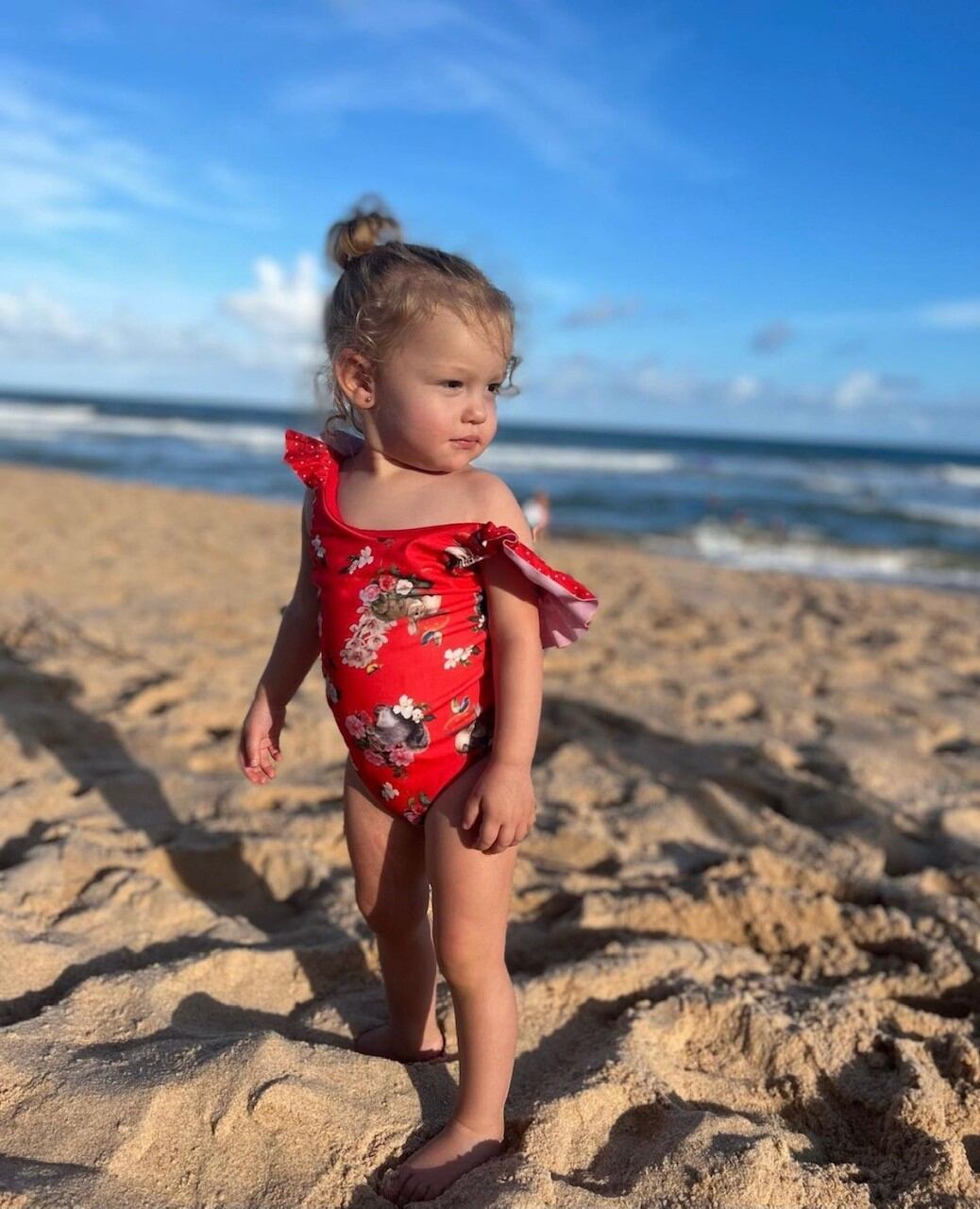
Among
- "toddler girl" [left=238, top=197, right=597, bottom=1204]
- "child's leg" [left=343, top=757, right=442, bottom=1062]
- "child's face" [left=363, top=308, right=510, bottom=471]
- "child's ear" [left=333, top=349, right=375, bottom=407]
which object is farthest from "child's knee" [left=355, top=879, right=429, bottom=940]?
"child's ear" [left=333, top=349, right=375, bottom=407]

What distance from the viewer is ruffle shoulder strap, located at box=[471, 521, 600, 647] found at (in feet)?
5.56

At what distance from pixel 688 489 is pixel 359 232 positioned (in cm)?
2179

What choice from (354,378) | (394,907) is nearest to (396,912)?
(394,907)

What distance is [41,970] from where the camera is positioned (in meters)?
2.08

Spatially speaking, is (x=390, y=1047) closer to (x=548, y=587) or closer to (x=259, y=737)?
(x=259, y=737)

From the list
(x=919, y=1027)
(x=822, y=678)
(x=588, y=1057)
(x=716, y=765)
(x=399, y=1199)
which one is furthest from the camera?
(x=822, y=678)

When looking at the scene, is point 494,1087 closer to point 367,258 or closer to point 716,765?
point 367,258

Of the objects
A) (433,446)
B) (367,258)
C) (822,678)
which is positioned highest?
(367,258)

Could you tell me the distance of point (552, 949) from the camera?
98.9 inches

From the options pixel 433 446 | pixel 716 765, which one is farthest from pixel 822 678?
pixel 433 446

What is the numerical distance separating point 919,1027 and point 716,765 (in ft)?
5.65

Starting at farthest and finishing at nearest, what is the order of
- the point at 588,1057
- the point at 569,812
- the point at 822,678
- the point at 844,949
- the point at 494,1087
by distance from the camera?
the point at 822,678, the point at 569,812, the point at 844,949, the point at 588,1057, the point at 494,1087

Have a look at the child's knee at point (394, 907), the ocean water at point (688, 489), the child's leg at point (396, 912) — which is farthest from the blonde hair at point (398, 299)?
the child's knee at point (394, 907)

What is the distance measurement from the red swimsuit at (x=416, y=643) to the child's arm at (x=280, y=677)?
0.72 ft
